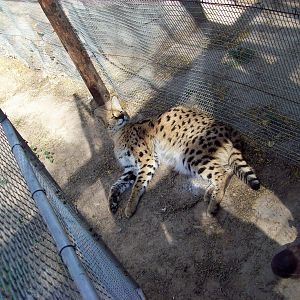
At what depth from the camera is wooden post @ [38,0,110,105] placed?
557cm

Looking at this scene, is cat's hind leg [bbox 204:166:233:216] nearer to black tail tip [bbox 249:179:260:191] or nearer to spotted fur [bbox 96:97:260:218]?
spotted fur [bbox 96:97:260:218]

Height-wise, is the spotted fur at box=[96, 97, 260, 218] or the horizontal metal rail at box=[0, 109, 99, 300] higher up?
the horizontal metal rail at box=[0, 109, 99, 300]

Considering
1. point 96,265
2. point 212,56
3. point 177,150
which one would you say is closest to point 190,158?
point 177,150

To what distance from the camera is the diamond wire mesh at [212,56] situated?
14.2 feet

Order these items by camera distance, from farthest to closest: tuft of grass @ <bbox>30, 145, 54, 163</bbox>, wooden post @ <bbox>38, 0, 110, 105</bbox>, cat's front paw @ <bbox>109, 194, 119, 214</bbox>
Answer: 1. tuft of grass @ <bbox>30, 145, 54, 163</bbox>
2. wooden post @ <bbox>38, 0, 110, 105</bbox>
3. cat's front paw @ <bbox>109, 194, 119, 214</bbox>

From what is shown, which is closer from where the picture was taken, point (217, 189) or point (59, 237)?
point (59, 237)

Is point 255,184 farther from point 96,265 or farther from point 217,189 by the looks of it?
point 96,265

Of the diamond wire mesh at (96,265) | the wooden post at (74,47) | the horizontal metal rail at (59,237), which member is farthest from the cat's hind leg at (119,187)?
the horizontal metal rail at (59,237)

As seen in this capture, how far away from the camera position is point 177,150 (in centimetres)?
511

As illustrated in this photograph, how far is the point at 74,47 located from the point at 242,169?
2.89 metres

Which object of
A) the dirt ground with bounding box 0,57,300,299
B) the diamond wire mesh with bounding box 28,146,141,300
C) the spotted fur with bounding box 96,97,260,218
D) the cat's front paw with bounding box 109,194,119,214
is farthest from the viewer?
the cat's front paw with bounding box 109,194,119,214

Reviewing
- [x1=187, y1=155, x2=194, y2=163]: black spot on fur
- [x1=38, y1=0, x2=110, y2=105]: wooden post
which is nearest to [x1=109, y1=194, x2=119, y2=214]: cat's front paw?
[x1=187, y1=155, x2=194, y2=163]: black spot on fur

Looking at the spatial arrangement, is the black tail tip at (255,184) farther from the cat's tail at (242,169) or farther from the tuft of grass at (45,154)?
the tuft of grass at (45,154)

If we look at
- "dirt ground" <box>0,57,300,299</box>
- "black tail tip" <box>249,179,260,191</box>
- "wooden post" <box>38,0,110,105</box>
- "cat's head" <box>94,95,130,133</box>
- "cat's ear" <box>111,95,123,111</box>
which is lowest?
"dirt ground" <box>0,57,300,299</box>
